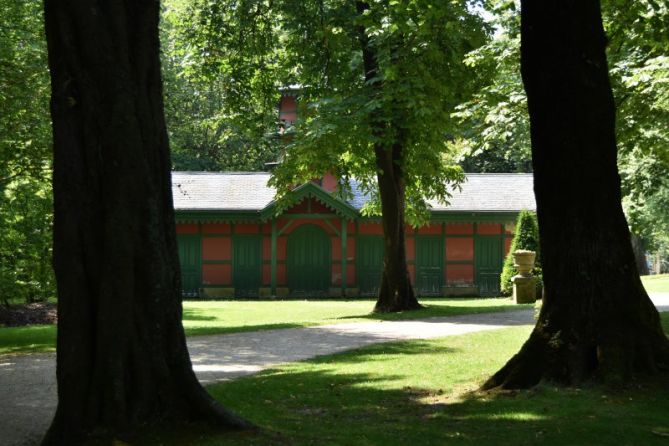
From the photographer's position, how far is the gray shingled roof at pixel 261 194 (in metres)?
31.6

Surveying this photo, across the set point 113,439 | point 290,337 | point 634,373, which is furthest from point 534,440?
point 290,337

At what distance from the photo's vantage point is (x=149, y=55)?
6.28 m

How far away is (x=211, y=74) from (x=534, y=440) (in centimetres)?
1468

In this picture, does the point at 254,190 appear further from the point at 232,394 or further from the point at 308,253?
the point at 232,394

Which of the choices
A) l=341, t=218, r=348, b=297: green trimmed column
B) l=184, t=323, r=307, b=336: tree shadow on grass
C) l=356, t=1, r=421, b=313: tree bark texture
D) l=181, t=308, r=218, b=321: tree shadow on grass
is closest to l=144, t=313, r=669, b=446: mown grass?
l=184, t=323, r=307, b=336: tree shadow on grass

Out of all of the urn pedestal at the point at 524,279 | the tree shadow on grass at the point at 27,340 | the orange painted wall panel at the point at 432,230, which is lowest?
the tree shadow on grass at the point at 27,340

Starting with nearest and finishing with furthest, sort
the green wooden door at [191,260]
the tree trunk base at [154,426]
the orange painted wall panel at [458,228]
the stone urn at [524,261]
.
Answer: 1. the tree trunk base at [154,426]
2. the stone urn at [524,261]
3. the green wooden door at [191,260]
4. the orange painted wall panel at [458,228]

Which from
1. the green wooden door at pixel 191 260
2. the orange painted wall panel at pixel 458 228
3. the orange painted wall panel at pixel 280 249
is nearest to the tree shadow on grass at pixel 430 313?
the orange painted wall panel at pixel 458 228

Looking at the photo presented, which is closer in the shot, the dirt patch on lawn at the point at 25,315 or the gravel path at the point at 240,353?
the gravel path at the point at 240,353

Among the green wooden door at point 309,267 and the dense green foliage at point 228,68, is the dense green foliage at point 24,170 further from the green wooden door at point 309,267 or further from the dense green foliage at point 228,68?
the green wooden door at point 309,267

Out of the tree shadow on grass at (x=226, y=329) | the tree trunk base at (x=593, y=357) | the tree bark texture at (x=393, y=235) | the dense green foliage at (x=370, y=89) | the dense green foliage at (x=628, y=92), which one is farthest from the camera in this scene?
the tree bark texture at (x=393, y=235)

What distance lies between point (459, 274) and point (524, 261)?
8850 mm

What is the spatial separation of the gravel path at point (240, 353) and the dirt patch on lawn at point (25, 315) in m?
7.87

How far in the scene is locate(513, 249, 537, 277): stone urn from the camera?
23.3 metres
